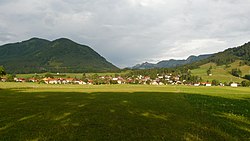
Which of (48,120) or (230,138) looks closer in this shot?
(230,138)

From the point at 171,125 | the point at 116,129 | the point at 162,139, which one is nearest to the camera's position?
the point at 162,139

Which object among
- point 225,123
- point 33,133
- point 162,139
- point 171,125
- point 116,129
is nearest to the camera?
point 162,139

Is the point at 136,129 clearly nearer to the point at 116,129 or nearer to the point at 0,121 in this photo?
the point at 116,129

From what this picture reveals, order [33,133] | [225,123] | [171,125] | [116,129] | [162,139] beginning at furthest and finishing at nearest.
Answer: [225,123], [171,125], [116,129], [33,133], [162,139]

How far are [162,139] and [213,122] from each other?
701cm

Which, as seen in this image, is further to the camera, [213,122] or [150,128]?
[213,122]

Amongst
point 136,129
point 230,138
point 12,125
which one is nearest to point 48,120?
point 12,125

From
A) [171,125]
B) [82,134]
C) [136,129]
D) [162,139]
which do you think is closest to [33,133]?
[82,134]

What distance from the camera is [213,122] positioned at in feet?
62.4

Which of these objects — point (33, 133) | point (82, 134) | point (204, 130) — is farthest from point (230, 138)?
point (33, 133)

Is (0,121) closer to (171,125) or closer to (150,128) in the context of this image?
(150,128)

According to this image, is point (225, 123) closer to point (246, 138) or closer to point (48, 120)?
point (246, 138)

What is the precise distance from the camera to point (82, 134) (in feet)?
46.5

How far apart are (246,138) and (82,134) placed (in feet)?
26.0
